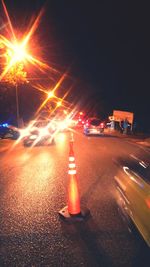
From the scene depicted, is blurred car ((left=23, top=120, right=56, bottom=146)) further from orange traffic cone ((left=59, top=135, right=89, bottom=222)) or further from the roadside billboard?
the roadside billboard

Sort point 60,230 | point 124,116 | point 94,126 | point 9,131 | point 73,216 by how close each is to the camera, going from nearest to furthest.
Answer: point 60,230
point 73,216
point 9,131
point 94,126
point 124,116

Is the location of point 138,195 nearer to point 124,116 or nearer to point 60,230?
point 60,230

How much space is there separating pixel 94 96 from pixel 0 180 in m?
73.9

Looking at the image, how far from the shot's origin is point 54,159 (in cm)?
1124

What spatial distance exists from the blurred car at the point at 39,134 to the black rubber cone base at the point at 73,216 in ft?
39.3

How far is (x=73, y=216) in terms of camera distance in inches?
184

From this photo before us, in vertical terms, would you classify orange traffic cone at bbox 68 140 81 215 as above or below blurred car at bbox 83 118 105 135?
below

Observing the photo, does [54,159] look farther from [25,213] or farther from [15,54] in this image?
[15,54]

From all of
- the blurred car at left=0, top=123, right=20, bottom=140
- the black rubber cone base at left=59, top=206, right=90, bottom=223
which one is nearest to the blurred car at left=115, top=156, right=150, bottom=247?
the black rubber cone base at left=59, top=206, right=90, bottom=223

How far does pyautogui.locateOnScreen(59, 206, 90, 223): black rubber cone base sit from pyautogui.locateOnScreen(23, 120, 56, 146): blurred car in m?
12.0

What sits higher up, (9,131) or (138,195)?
(9,131)

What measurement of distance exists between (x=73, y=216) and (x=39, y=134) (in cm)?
1229

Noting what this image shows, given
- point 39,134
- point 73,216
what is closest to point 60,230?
point 73,216

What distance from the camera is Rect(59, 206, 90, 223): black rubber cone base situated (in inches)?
181
